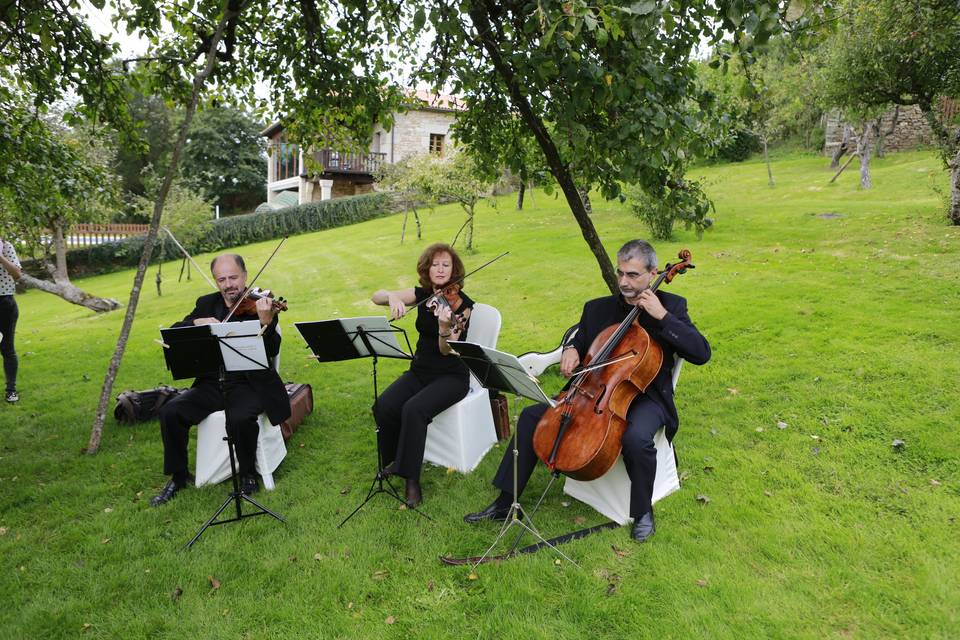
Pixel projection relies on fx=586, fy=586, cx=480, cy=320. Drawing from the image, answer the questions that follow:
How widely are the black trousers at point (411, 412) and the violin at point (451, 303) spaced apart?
39 cm

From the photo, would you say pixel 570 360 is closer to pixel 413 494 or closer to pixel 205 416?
pixel 413 494

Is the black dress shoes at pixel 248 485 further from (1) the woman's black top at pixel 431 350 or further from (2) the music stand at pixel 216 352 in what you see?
(1) the woman's black top at pixel 431 350

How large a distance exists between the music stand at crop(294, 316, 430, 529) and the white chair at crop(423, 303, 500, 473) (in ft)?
1.66

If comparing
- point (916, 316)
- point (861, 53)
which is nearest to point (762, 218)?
point (861, 53)

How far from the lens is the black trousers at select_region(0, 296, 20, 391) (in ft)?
19.4

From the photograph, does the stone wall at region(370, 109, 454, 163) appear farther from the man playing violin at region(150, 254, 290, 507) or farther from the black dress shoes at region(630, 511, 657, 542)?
the black dress shoes at region(630, 511, 657, 542)

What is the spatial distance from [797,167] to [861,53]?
13.9 meters

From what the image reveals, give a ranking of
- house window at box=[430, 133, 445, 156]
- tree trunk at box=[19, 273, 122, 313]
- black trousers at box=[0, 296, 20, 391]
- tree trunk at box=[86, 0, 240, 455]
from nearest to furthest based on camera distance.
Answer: tree trunk at box=[86, 0, 240, 455] < black trousers at box=[0, 296, 20, 391] < tree trunk at box=[19, 273, 122, 313] < house window at box=[430, 133, 445, 156]

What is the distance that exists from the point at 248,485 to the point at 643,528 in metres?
2.65

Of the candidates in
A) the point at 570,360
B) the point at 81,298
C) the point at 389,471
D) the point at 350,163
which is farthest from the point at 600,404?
the point at 350,163

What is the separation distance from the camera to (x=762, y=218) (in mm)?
13039

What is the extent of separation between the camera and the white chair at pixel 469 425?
4.21 m

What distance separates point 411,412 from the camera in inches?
155

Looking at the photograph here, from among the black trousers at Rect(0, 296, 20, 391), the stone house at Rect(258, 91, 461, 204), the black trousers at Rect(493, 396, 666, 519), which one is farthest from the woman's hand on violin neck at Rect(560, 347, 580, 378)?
the stone house at Rect(258, 91, 461, 204)
